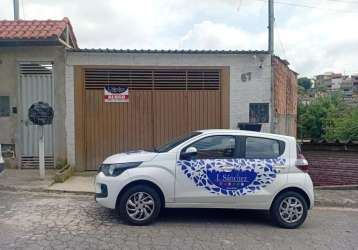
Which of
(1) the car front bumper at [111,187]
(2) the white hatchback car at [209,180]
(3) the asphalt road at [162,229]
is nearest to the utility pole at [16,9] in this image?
(3) the asphalt road at [162,229]

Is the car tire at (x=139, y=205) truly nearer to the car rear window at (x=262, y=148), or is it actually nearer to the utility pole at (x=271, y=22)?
the car rear window at (x=262, y=148)

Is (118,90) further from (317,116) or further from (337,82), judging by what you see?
(337,82)

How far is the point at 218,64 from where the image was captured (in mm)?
11734

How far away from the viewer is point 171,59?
38.2 feet

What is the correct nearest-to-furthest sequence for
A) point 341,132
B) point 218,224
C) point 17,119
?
1. point 218,224
2. point 17,119
3. point 341,132

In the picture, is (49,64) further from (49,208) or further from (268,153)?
(268,153)

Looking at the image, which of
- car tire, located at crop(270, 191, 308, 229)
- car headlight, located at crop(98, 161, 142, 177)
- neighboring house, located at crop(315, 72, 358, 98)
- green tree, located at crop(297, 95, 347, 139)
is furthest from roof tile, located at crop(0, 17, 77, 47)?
neighboring house, located at crop(315, 72, 358, 98)

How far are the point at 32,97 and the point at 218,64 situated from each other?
488 cm

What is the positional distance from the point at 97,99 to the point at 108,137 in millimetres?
1025

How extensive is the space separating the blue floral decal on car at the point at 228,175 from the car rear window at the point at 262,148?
0.60ft

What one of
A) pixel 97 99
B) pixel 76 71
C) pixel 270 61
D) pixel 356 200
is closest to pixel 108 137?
pixel 97 99

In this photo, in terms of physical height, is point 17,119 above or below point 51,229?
above

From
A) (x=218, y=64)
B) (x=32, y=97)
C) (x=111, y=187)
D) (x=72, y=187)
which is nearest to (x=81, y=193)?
(x=72, y=187)

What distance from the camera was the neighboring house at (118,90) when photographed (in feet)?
37.6
